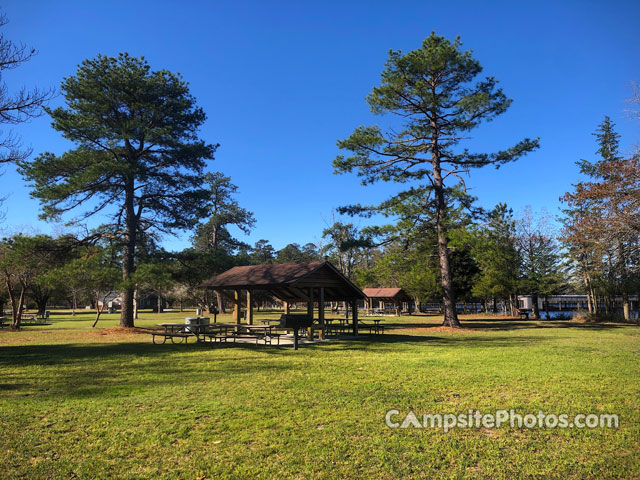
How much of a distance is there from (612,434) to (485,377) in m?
3.73

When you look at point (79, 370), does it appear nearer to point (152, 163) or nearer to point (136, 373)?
point (136, 373)

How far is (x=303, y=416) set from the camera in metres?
6.05

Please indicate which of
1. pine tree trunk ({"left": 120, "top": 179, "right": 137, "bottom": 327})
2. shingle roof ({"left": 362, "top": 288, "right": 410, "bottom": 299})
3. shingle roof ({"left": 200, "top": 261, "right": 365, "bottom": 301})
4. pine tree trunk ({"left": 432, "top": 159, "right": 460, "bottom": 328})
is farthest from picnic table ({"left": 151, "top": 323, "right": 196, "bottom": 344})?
shingle roof ({"left": 362, "top": 288, "right": 410, "bottom": 299})

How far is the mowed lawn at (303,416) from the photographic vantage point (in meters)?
4.32

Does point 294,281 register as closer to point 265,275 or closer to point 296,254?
point 265,275

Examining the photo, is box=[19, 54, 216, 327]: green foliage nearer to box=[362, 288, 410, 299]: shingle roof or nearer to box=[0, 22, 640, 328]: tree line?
box=[0, 22, 640, 328]: tree line

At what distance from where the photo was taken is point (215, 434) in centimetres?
530

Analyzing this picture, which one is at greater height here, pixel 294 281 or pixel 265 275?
pixel 265 275

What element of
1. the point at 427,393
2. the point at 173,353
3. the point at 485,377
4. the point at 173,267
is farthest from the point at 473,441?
the point at 173,267

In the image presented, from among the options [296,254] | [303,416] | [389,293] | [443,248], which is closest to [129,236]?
[443,248]

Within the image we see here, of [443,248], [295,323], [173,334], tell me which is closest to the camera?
[295,323]

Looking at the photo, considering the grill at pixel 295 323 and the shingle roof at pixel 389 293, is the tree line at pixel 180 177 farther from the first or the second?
the shingle roof at pixel 389 293

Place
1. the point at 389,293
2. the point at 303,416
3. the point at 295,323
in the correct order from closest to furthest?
the point at 303,416, the point at 295,323, the point at 389,293

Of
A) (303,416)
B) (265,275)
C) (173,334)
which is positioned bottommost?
(303,416)
